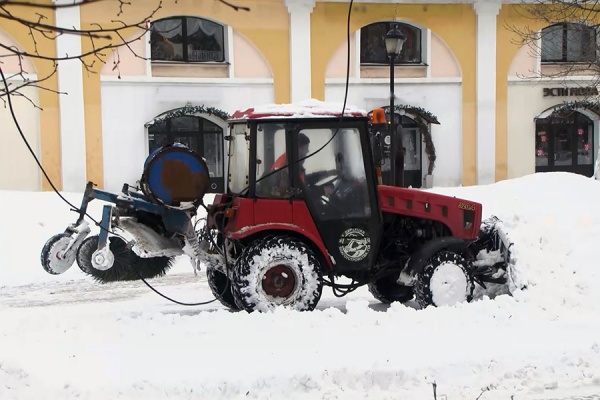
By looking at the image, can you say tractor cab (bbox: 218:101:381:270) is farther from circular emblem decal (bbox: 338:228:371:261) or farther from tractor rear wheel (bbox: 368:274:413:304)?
tractor rear wheel (bbox: 368:274:413:304)

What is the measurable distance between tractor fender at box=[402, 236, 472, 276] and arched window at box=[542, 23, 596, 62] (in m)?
18.4

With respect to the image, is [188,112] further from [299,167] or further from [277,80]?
[299,167]

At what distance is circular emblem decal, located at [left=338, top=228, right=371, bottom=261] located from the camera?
8914mm

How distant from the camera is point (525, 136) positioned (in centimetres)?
2591

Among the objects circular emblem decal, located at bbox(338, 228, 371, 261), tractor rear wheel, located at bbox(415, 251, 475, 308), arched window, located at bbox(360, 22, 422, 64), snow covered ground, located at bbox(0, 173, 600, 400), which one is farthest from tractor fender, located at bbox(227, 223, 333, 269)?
arched window, located at bbox(360, 22, 422, 64)

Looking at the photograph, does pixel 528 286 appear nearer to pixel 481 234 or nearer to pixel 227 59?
pixel 481 234

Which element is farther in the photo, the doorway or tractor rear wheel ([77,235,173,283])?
the doorway

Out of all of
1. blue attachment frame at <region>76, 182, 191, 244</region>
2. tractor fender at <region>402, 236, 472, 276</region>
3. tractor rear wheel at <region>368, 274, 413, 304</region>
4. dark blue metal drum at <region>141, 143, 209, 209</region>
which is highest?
dark blue metal drum at <region>141, 143, 209, 209</region>

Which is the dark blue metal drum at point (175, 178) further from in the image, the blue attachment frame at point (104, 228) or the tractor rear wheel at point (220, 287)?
the tractor rear wheel at point (220, 287)

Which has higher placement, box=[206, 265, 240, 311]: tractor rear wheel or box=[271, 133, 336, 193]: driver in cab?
box=[271, 133, 336, 193]: driver in cab

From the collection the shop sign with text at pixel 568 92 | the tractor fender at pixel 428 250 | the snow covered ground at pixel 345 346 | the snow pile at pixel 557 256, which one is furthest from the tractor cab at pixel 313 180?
the shop sign with text at pixel 568 92

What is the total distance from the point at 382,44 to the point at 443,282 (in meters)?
17.1

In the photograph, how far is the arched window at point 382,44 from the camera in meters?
25.0

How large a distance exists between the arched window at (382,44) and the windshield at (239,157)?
16.0 m
